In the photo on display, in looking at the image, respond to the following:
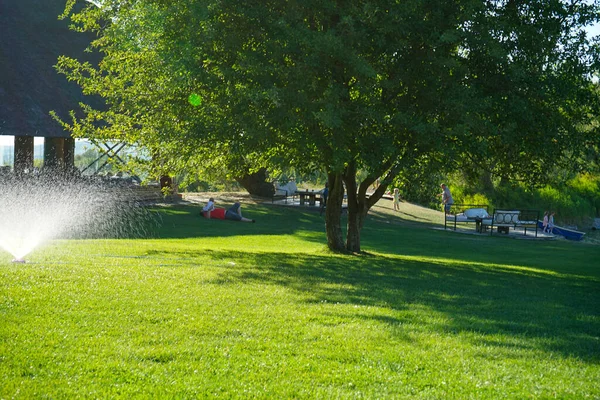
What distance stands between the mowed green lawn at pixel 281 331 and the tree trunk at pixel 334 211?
4088 mm

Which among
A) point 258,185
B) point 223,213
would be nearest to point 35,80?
point 223,213

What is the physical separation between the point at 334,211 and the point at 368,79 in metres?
4.91

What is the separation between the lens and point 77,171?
31625 mm

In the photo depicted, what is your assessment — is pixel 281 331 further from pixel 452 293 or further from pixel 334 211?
pixel 334 211

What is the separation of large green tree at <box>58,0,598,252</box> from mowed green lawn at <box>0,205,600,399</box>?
2.68 metres

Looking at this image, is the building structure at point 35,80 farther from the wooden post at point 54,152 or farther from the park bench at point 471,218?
the park bench at point 471,218

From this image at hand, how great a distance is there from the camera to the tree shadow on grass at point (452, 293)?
8.38 metres

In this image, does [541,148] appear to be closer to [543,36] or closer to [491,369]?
[543,36]

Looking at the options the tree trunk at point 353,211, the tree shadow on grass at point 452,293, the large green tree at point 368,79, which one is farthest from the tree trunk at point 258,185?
the large green tree at point 368,79

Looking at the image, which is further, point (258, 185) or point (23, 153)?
point (258, 185)

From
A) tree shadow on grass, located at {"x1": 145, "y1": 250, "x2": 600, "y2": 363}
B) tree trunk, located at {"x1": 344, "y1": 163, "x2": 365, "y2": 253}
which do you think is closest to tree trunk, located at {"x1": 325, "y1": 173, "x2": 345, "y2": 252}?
tree trunk, located at {"x1": 344, "y1": 163, "x2": 365, "y2": 253}

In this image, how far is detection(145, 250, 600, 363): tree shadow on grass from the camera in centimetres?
838

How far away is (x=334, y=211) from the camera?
19.0m

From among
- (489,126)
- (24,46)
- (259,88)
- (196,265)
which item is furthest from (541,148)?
(24,46)
